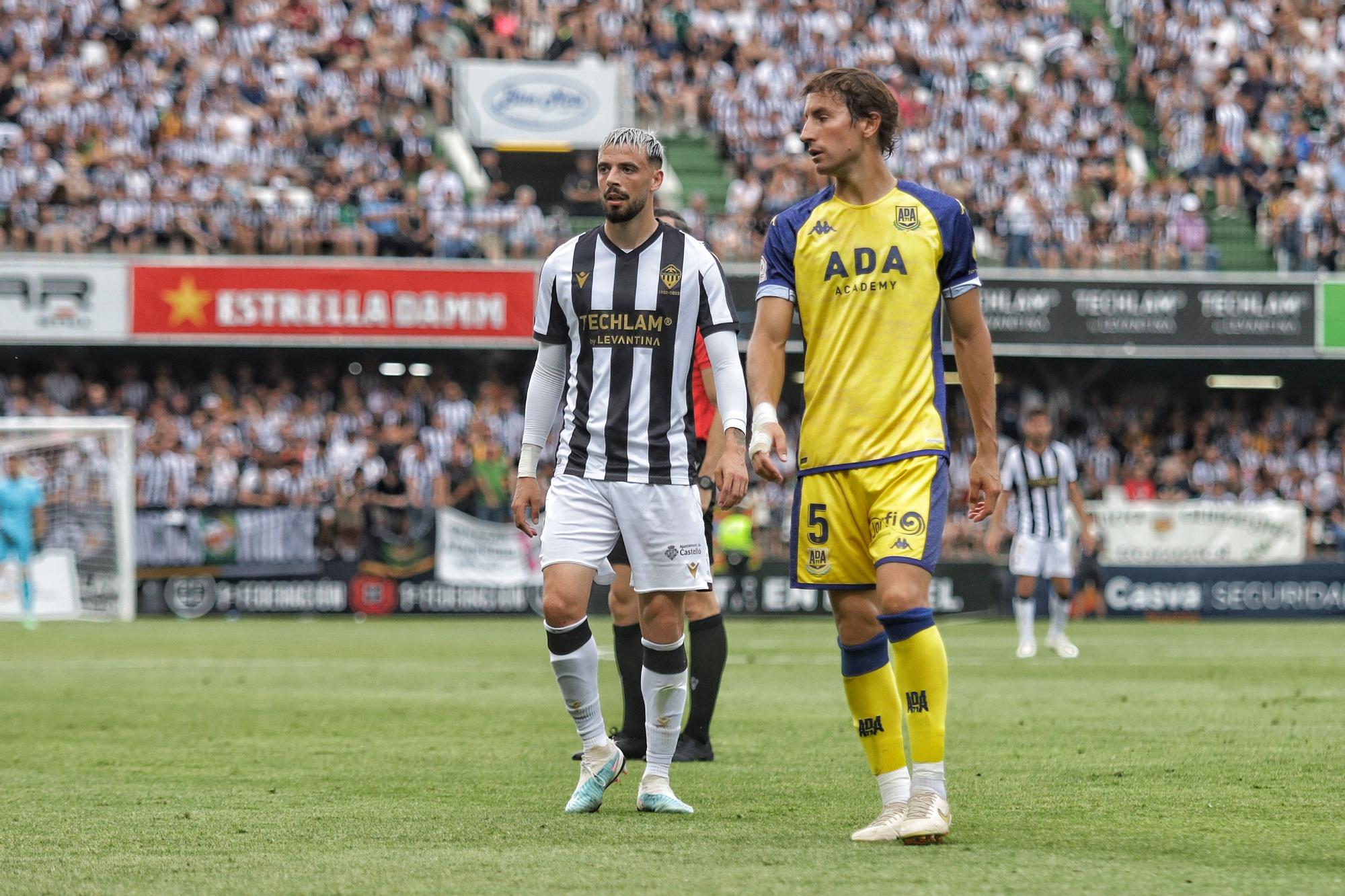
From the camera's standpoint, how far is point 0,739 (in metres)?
9.37

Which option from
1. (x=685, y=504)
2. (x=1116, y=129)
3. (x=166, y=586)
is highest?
(x=1116, y=129)

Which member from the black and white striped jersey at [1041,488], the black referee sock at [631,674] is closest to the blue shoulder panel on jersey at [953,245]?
the black referee sock at [631,674]

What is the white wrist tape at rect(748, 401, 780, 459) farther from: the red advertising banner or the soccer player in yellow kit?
the red advertising banner

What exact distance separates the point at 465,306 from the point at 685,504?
22036mm

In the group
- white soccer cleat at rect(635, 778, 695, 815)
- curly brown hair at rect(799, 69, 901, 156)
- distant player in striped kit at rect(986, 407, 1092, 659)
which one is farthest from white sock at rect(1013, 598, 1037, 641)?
curly brown hair at rect(799, 69, 901, 156)

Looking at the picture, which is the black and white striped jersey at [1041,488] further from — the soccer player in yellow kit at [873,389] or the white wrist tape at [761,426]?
the white wrist tape at [761,426]

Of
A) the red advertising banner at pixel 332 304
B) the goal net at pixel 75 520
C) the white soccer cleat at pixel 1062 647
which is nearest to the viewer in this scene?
the white soccer cleat at pixel 1062 647

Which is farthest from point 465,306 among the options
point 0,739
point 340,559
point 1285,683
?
point 0,739

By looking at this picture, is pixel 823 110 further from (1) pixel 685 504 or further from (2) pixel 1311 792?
(2) pixel 1311 792

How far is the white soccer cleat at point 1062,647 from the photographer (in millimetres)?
17014

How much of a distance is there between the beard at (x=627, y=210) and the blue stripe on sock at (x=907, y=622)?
1701mm

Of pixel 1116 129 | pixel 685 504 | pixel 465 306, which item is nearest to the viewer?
pixel 685 504

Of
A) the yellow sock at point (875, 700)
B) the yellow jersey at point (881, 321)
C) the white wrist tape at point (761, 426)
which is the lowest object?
the yellow sock at point (875, 700)

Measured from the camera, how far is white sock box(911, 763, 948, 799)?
5.63 metres
